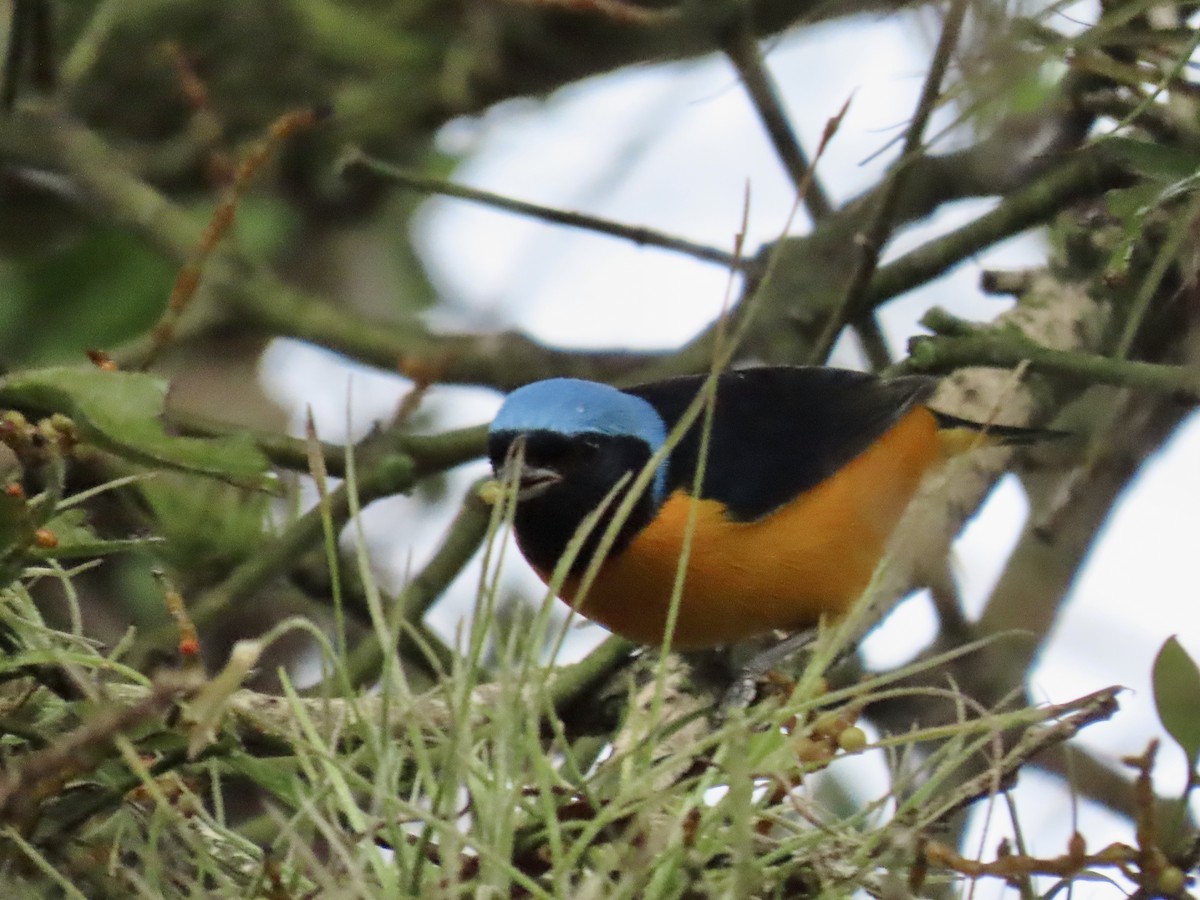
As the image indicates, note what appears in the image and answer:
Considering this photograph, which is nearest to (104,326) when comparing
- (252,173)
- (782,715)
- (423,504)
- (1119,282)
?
(423,504)

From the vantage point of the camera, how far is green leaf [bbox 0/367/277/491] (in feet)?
4.98

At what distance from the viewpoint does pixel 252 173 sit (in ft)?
8.23

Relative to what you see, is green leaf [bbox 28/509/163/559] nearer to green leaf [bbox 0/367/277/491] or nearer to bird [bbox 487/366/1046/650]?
green leaf [bbox 0/367/277/491]

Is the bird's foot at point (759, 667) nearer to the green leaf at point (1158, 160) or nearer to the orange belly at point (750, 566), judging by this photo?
the orange belly at point (750, 566)

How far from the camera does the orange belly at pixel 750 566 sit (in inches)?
106

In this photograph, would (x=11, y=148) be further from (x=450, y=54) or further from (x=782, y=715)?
(x=782, y=715)

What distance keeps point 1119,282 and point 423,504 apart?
202 cm

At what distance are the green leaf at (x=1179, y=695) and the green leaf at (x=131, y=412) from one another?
34.7 inches

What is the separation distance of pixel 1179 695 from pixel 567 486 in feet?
4.96

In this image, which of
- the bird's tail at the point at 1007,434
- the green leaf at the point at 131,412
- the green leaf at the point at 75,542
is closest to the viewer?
the green leaf at the point at 75,542

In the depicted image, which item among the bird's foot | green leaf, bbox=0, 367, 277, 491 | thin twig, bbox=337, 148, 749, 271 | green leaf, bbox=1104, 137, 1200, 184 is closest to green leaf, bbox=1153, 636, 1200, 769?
green leaf, bbox=1104, 137, 1200, 184

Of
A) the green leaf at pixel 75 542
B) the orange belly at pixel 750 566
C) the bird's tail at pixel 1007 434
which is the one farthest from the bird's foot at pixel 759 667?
the green leaf at pixel 75 542

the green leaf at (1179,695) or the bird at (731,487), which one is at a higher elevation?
the bird at (731,487)

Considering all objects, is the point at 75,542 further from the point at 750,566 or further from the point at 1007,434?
the point at 1007,434
